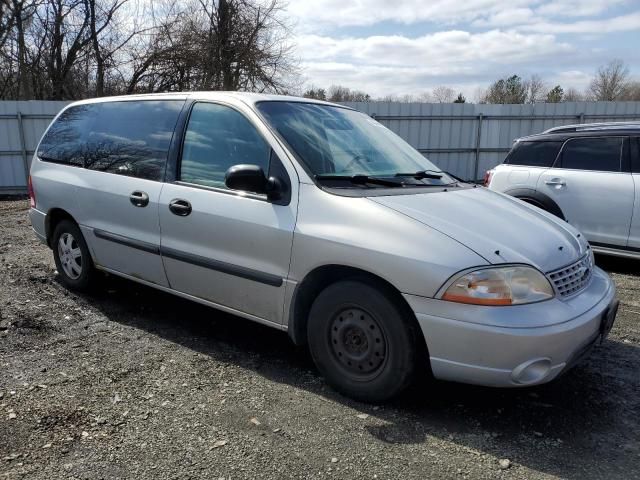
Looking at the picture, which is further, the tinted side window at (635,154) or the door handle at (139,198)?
the tinted side window at (635,154)

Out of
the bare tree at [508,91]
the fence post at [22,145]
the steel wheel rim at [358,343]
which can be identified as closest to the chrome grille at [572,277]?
the steel wheel rim at [358,343]

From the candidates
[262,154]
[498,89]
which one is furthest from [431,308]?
[498,89]

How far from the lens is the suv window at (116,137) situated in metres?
4.10

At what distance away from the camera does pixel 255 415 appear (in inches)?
118

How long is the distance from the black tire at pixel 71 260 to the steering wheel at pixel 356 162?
271 centimetres

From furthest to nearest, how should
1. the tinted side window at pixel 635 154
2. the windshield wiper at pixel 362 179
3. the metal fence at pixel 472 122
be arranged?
1. the metal fence at pixel 472 122
2. the tinted side window at pixel 635 154
3. the windshield wiper at pixel 362 179

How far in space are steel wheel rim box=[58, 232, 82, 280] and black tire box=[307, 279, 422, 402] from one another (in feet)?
9.29

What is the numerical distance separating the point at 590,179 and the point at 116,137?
5179mm

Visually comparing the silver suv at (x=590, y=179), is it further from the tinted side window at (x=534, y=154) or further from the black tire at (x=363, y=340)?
the black tire at (x=363, y=340)

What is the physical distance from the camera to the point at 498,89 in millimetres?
51375

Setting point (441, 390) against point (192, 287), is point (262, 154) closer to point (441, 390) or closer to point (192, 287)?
point (192, 287)

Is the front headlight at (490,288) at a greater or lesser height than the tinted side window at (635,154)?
lesser

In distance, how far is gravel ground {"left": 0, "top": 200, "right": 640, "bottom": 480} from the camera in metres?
2.57

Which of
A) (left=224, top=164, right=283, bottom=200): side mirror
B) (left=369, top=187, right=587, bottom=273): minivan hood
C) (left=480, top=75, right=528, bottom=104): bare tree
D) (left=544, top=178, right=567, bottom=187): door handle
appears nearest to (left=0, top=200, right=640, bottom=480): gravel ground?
(left=369, top=187, right=587, bottom=273): minivan hood
